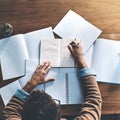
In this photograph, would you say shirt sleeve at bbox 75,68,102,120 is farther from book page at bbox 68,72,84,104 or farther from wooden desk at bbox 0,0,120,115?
wooden desk at bbox 0,0,120,115

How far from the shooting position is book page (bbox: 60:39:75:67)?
5.43 feet

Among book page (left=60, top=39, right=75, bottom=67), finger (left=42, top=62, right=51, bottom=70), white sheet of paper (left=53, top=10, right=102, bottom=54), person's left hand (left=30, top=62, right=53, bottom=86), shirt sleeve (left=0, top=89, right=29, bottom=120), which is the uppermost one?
white sheet of paper (left=53, top=10, right=102, bottom=54)

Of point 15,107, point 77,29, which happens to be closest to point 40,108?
point 15,107

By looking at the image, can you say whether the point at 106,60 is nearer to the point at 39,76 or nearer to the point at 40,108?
the point at 39,76

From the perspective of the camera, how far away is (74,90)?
5.32ft

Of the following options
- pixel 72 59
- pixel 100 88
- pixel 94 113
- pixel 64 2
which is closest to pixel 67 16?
pixel 64 2

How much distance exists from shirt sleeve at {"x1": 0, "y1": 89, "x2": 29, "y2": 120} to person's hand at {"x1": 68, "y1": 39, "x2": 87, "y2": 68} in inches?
10.2

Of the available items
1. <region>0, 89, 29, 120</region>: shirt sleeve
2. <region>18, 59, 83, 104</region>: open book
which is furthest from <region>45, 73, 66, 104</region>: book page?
<region>0, 89, 29, 120</region>: shirt sleeve

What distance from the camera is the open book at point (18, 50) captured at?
A: 5.50 feet

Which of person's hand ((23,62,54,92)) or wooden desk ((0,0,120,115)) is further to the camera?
wooden desk ((0,0,120,115))

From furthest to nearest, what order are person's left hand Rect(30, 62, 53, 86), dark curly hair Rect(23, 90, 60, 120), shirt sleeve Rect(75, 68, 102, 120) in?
person's left hand Rect(30, 62, 53, 86) < shirt sleeve Rect(75, 68, 102, 120) < dark curly hair Rect(23, 90, 60, 120)

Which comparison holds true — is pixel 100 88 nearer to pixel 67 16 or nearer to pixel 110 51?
pixel 110 51

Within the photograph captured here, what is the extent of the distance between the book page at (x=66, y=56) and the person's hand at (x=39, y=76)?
0.06 m

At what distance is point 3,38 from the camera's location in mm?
1722
